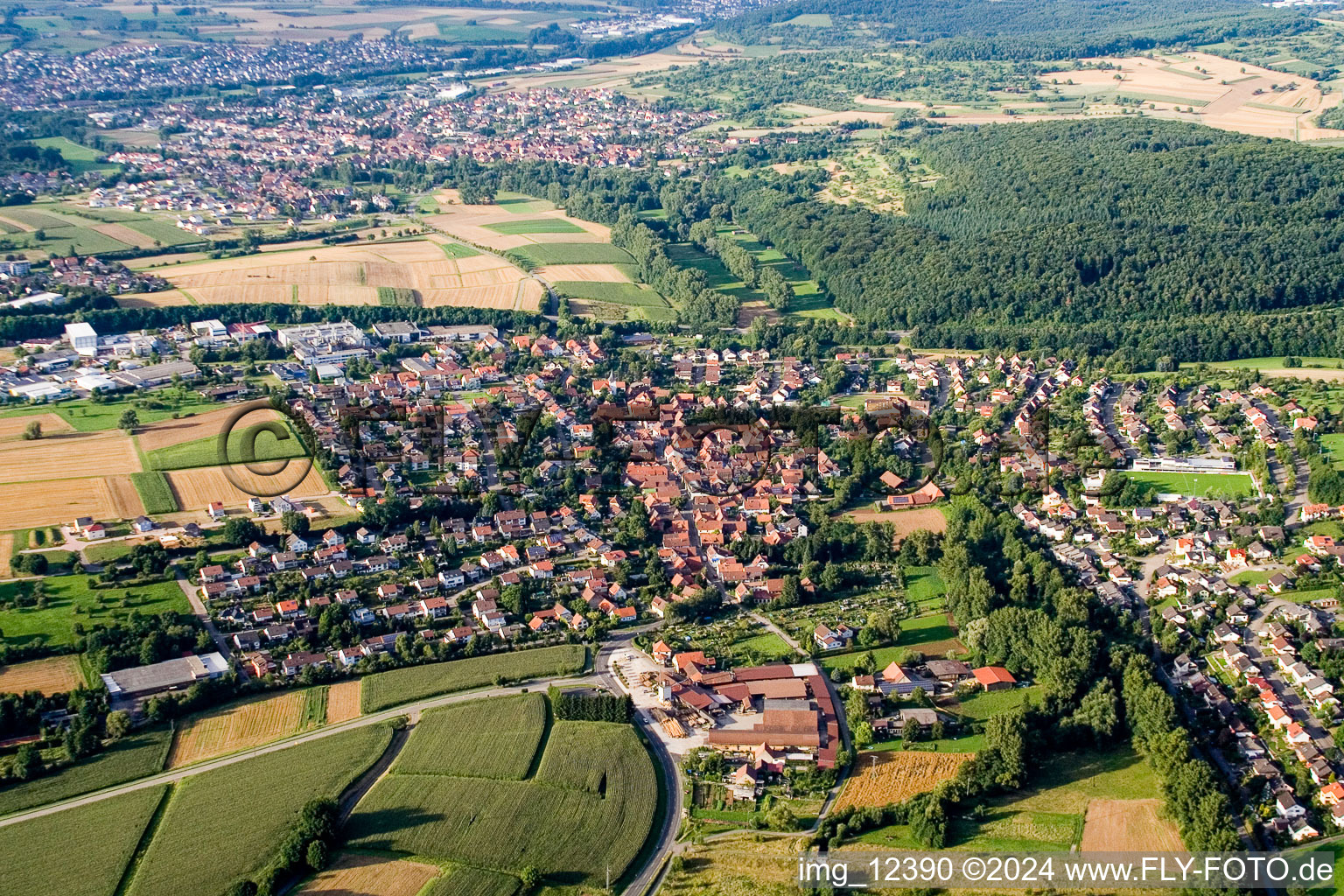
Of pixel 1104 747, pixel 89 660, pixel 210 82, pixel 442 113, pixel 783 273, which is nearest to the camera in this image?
pixel 1104 747

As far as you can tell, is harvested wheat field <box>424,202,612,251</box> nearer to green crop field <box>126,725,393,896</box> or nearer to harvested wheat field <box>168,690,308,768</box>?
harvested wheat field <box>168,690,308,768</box>

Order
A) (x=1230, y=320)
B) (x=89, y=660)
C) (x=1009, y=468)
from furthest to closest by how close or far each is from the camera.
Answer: (x=1230, y=320) → (x=1009, y=468) → (x=89, y=660)

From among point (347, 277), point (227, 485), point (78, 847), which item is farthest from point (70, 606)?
point (347, 277)

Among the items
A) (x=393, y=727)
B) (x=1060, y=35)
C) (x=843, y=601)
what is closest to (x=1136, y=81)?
(x=1060, y=35)

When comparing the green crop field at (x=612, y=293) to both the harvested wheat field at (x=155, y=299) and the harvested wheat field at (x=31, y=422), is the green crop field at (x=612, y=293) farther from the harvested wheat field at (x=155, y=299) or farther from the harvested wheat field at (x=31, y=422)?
the harvested wheat field at (x=31, y=422)

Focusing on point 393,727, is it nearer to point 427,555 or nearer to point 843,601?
point 427,555
